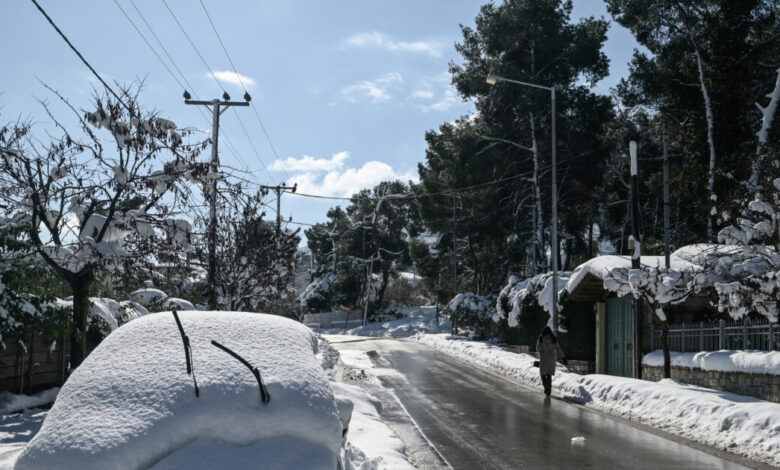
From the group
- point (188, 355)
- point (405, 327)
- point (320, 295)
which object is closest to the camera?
point (188, 355)

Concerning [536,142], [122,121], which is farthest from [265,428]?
[536,142]

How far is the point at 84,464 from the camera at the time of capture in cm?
361

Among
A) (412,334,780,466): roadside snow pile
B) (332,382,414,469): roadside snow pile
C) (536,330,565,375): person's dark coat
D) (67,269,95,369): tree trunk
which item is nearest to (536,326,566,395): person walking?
(536,330,565,375): person's dark coat

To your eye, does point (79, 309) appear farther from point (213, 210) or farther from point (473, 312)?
point (473, 312)

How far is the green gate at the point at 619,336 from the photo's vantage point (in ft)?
69.9

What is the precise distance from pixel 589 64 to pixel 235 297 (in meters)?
24.7

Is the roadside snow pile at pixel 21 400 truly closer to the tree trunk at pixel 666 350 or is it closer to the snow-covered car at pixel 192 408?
the snow-covered car at pixel 192 408

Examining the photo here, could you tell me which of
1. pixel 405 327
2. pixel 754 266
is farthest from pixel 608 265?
pixel 405 327

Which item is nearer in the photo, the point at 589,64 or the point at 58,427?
the point at 58,427

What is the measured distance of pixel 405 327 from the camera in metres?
62.7

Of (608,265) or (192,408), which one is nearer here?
(192,408)

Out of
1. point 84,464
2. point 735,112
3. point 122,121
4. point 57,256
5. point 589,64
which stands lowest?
point 84,464

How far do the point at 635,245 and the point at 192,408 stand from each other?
15.4 m

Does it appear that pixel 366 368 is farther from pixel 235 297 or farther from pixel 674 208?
pixel 674 208
